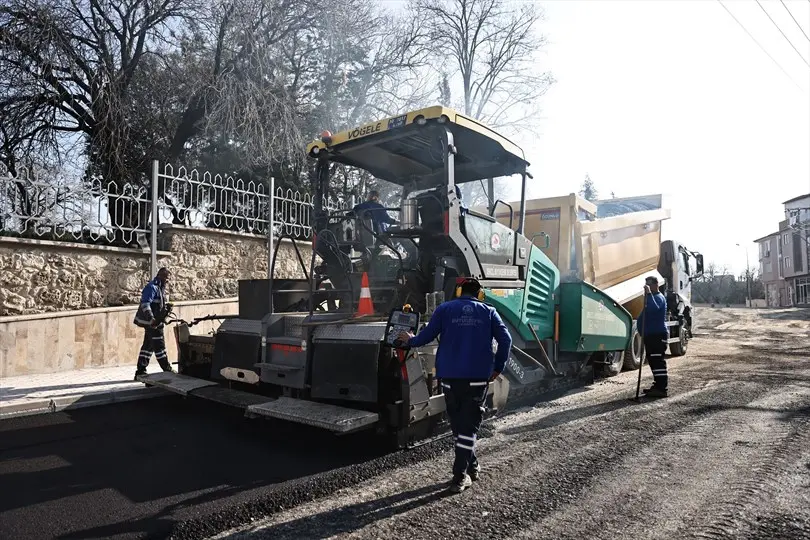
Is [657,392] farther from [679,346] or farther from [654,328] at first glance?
[679,346]

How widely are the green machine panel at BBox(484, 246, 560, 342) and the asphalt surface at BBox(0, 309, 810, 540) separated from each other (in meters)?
0.93

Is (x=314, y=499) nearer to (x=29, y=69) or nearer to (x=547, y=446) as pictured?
(x=547, y=446)

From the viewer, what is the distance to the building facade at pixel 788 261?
1812 inches

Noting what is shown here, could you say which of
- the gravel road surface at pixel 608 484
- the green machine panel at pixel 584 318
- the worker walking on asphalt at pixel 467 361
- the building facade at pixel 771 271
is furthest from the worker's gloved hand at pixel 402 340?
the building facade at pixel 771 271

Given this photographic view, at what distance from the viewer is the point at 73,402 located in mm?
6242

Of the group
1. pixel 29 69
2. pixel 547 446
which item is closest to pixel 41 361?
pixel 29 69

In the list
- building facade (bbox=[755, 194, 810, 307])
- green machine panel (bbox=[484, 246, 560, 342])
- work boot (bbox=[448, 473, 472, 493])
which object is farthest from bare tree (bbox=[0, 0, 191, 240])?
building facade (bbox=[755, 194, 810, 307])

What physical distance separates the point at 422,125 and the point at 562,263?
3.77 m

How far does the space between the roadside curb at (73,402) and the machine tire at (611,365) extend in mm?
5966

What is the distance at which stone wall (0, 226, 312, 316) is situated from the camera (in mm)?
7586

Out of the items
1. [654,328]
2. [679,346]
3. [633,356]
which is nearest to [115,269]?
[654,328]

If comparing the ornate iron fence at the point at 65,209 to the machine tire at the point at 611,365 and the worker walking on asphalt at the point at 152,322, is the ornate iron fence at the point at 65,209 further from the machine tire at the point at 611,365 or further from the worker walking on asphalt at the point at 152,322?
the machine tire at the point at 611,365

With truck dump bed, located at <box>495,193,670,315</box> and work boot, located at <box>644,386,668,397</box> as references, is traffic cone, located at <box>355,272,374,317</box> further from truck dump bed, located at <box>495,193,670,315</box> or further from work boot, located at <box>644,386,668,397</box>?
work boot, located at <box>644,386,668,397</box>

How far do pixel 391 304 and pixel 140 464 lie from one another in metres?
2.48
